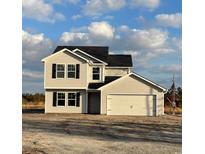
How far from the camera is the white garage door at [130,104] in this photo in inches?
1110

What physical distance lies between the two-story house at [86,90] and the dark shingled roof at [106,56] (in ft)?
8.55

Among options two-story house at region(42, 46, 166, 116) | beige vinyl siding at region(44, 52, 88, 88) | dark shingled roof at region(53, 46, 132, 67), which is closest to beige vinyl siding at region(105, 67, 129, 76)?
dark shingled roof at region(53, 46, 132, 67)

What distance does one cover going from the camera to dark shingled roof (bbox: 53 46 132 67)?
3142 cm

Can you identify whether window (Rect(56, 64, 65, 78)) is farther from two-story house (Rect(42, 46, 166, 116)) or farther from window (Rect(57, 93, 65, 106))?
window (Rect(57, 93, 65, 106))

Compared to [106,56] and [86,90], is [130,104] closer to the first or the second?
[86,90]

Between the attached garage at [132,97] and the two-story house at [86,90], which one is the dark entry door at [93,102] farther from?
the attached garage at [132,97]

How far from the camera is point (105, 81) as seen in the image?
98.4 ft

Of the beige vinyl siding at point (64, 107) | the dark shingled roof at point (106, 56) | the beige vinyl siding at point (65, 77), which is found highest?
the dark shingled roof at point (106, 56)

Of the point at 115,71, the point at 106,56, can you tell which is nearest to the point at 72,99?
the point at 106,56

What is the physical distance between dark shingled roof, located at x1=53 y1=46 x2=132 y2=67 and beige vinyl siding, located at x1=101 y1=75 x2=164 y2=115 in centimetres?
331

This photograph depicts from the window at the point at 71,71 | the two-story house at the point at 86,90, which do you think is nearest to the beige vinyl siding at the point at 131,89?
the two-story house at the point at 86,90

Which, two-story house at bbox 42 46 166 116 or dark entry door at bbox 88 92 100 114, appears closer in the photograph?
two-story house at bbox 42 46 166 116

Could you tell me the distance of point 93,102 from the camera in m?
29.5
